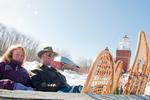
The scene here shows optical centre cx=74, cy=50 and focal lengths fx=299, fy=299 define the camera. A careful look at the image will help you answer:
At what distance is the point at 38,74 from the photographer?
3.55m

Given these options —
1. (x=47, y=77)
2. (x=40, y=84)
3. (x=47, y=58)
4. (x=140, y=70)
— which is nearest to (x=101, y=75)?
(x=140, y=70)

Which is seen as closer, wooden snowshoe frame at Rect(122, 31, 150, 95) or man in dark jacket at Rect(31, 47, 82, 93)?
wooden snowshoe frame at Rect(122, 31, 150, 95)

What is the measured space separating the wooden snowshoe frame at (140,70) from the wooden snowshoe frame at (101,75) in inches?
6.6

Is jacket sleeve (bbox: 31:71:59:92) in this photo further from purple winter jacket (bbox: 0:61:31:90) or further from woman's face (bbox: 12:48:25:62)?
woman's face (bbox: 12:48:25:62)

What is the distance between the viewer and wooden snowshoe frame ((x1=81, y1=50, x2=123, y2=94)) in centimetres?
231

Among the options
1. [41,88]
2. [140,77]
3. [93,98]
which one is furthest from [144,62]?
[93,98]

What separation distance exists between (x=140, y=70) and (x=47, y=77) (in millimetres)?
1168

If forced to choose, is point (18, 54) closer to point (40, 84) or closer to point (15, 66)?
point (15, 66)

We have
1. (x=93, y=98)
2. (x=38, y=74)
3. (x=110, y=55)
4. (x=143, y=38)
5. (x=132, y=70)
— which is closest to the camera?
(x=93, y=98)

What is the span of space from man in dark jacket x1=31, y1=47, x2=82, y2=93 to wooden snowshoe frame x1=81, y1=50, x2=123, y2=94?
577 millimetres

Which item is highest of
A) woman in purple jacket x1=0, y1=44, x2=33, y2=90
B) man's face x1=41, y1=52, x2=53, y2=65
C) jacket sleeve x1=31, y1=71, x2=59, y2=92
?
man's face x1=41, y1=52, x2=53, y2=65

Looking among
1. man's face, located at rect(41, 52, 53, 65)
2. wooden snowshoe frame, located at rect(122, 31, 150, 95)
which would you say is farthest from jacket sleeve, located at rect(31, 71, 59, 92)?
wooden snowshoe frame, located at rect(122, 31, 150, 95)

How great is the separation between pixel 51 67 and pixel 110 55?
4.17 ft

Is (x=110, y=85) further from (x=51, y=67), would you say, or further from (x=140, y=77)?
(x=51, y=67)
